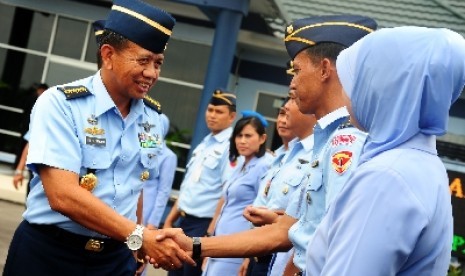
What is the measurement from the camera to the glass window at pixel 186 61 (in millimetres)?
16375

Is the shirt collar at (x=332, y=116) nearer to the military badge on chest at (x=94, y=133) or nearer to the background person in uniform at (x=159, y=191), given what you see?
the military badge on chest at (x=94, y=133)

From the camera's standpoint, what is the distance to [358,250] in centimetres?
202

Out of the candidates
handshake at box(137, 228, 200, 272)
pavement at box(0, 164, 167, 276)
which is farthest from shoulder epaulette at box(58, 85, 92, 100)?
pavement at box(0, 164, 167, 276)

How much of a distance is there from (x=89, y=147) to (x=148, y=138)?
1.43ft

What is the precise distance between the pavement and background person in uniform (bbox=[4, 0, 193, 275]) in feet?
17.3

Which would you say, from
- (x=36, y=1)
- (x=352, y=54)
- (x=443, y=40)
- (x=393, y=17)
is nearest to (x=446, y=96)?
(x=443, y=40)

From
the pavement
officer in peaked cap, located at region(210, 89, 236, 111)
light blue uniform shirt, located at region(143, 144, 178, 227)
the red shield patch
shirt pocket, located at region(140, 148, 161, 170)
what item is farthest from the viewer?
the pavement

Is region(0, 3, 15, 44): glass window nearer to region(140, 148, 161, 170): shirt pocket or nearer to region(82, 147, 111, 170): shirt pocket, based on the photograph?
region(140, 148, 161, 170): shirt pocket

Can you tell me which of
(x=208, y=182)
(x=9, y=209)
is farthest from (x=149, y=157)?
(x=9, y=209)

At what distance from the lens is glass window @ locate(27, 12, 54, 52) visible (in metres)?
16.6

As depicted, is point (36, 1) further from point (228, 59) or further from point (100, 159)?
point (100, 159)

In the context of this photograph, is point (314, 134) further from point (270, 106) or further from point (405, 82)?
point (270, 106)

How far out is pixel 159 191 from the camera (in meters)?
8.41

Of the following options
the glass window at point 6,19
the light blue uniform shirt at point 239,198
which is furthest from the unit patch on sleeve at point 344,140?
the glass window at point 6,19
